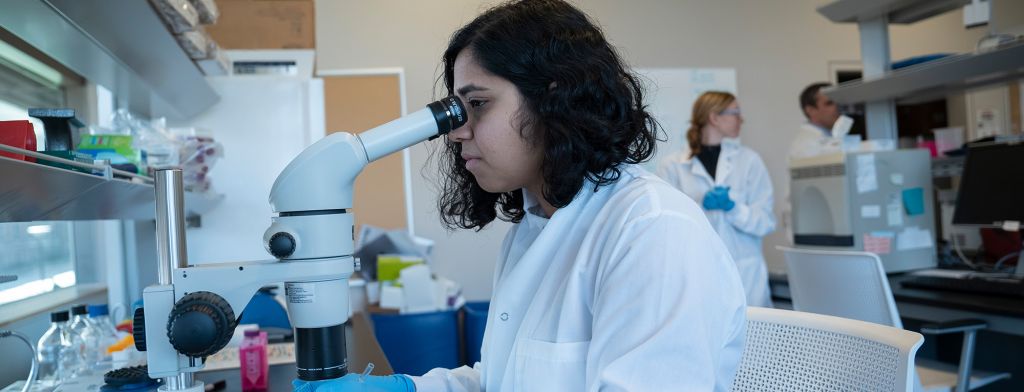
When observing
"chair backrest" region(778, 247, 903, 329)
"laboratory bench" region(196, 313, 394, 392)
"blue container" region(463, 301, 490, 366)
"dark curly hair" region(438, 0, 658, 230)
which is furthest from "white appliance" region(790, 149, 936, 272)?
"dark curly hair" region(438, 0, 658, 230)

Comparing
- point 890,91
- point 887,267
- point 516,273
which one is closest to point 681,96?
point 890,91

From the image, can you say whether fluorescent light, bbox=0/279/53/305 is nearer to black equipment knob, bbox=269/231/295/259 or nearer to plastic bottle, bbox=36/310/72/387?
plastic bottle, bbox=36/310/72/387

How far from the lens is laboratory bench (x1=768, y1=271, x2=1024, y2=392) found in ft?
6.40

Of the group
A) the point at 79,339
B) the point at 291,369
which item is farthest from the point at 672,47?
the point at 79,339

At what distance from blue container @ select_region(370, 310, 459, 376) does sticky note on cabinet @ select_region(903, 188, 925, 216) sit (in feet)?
6.93

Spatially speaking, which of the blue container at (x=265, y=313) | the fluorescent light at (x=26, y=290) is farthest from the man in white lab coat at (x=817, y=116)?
the fluorescent light at (x=26, y=290)

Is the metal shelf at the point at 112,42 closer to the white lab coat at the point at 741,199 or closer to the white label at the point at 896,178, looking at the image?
the white lab coat at the point at 741,199

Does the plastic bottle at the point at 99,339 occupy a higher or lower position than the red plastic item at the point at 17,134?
lower

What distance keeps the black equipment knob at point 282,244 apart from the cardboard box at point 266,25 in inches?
103


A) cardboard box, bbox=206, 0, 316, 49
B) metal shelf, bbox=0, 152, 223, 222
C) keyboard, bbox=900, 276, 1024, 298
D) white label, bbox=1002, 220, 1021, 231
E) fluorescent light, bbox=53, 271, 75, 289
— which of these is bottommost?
keyboard, bbox=900, 276, 1024, 298

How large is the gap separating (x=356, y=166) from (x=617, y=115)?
392mm

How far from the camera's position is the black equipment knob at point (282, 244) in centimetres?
88

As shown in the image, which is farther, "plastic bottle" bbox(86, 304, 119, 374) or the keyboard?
the keyboard

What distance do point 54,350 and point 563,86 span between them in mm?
1138
